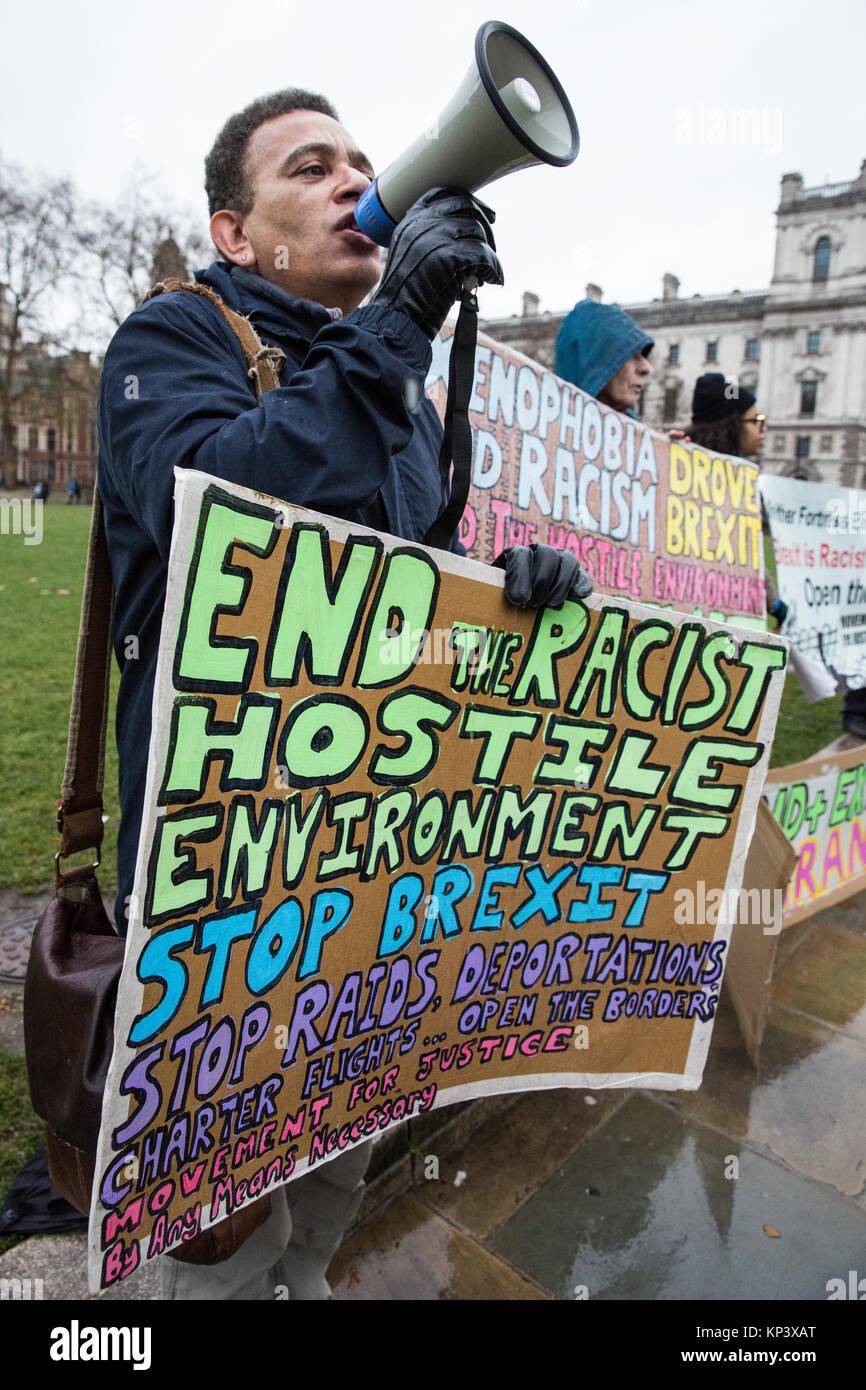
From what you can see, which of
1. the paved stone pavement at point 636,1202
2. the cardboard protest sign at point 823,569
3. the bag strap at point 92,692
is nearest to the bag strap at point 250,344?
the bag strap at point 92,692

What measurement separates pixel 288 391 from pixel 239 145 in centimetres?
79

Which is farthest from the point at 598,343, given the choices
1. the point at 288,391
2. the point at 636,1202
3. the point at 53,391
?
the point at 53,391

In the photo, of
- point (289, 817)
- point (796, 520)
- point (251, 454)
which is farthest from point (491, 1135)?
point (796, 520)

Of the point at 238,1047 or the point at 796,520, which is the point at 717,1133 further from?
the point at 796,520

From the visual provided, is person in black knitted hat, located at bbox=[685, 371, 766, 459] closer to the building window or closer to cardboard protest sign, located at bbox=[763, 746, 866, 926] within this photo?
cardboard protest sign, located at bbox=[763, 746, 866, 926]

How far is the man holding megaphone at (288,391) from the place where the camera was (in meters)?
1.14

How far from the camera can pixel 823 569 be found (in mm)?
4410

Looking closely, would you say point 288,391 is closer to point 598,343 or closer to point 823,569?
point 598,343

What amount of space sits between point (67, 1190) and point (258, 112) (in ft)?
6.06

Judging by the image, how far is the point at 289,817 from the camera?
1.26 metres

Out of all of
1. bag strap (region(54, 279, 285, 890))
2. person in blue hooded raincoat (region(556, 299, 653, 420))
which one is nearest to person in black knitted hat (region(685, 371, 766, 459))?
person in blue hooded raincoat (region(556, 299, 653, 420))

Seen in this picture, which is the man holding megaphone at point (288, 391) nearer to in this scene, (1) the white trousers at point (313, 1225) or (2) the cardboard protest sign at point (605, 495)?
(1) the white trousers at point (313, 1225)

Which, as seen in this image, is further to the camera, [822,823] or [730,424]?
[730,424]

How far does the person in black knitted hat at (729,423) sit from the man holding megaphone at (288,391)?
2.69 metres
